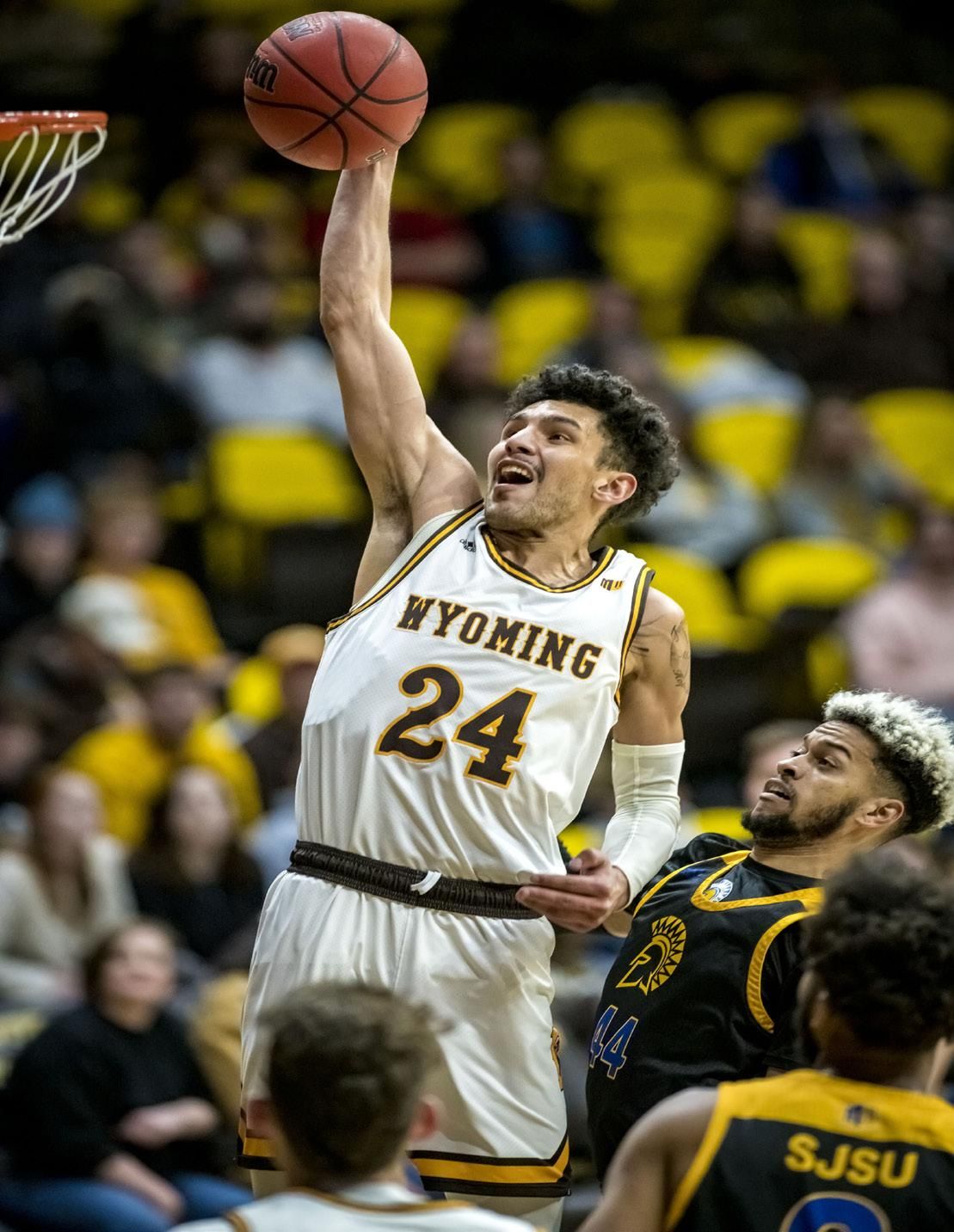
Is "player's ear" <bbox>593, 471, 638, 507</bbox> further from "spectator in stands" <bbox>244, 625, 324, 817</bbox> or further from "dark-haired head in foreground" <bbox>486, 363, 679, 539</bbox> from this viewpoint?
"spectator in stands" <bbox>244, 625, 324, 817</bbox>

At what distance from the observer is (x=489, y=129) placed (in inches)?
538

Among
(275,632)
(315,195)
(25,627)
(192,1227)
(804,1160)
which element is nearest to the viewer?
(192,1227)

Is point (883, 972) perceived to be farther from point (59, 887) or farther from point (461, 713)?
point (59, 887)

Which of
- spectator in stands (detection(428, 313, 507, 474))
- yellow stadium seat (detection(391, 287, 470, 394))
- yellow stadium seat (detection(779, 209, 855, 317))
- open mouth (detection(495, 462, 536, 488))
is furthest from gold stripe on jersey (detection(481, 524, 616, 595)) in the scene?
yellow stadium seat (detection(779, 209, 855, 317))

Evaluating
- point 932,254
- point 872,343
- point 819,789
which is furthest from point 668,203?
point 819,789

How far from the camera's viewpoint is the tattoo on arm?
450 cm

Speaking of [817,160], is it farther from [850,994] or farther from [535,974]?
[850,994]

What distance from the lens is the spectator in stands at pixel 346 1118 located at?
2.83m

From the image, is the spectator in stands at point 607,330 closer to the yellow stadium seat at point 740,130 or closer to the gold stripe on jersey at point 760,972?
the yellow stadium seat at point 740,130

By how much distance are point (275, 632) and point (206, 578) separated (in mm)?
527

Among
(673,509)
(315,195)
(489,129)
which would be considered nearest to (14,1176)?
(673,509)

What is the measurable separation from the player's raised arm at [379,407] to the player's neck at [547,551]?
0.57ft

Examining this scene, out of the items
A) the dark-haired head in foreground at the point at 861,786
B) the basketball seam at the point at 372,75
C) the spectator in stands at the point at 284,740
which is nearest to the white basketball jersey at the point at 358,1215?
the dark-haired head in foreground at the point at 861,786

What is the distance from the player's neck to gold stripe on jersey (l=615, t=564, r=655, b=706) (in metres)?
0.13
